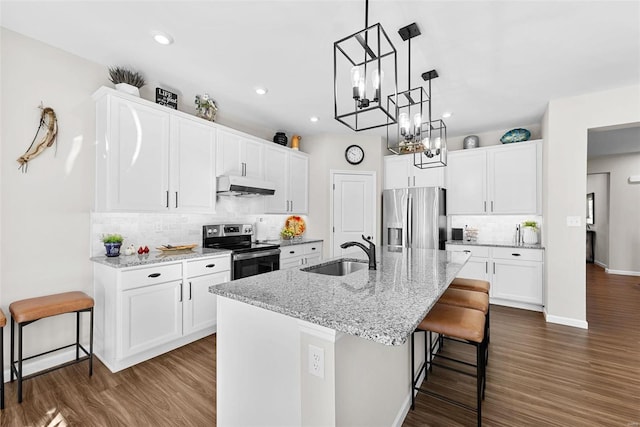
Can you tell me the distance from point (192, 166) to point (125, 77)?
100cm

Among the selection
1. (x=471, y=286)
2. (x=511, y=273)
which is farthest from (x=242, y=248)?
(x=511, y=273)

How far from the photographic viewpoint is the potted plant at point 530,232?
13.6 ft

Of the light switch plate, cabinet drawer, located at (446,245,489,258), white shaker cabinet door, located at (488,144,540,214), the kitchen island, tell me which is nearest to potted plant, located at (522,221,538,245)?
white shaker cabinet door, located at (488,144,540,214)

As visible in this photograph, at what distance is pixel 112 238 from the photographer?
2701 millimetres

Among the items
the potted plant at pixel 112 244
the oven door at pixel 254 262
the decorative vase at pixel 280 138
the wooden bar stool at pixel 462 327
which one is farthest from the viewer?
the decorative vase at pixel 280 138

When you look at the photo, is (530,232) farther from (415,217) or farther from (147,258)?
(147,258)

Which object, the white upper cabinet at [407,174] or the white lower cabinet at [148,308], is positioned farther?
the white upper cabinet at [407,174]

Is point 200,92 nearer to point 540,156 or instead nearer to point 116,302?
→ point 116,302

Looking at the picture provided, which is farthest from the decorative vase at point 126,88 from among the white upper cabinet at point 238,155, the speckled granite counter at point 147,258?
the speckled granite counter at point 147,258

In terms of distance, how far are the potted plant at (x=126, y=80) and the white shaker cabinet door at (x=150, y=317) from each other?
184 centimetres

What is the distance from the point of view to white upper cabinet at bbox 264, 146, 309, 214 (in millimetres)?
4281

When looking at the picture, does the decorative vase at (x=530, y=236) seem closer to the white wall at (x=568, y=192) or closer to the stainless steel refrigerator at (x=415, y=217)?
the white wall at (x=568, y=192)

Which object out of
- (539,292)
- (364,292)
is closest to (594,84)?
(539,292)

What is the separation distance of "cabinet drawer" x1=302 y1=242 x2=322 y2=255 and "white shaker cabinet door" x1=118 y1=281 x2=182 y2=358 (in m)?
2.02
